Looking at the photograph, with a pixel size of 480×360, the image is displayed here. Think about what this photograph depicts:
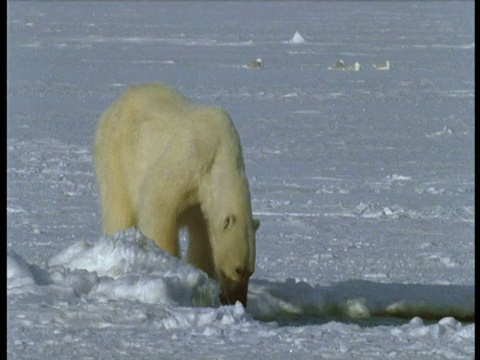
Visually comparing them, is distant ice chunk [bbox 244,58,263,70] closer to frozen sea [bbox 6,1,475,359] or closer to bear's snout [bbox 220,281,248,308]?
frozen sea [bbox 6,1,475,359]

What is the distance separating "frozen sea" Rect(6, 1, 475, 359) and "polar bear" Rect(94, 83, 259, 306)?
257mm

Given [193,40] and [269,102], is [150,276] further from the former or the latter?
[193,40]

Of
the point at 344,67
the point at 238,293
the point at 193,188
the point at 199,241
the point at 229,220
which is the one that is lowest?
the point at 344,67

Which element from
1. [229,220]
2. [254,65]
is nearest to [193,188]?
[229,220]

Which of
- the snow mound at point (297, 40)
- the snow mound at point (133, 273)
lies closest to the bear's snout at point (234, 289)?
the snow mound at point (133, 273)

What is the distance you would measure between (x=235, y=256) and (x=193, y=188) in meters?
0.41

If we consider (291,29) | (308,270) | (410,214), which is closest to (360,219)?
(410,214)

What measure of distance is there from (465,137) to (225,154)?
20.9ft

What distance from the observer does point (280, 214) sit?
7492 mm

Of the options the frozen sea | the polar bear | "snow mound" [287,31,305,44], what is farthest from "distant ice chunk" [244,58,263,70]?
the polar bear

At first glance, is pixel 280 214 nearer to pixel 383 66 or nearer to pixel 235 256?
pixel 235 256

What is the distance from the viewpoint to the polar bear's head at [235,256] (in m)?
5.18

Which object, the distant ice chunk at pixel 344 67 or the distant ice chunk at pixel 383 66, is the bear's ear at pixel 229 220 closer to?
the distant ice chunk at pixel 344 67

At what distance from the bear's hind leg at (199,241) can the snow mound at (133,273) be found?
59cm
